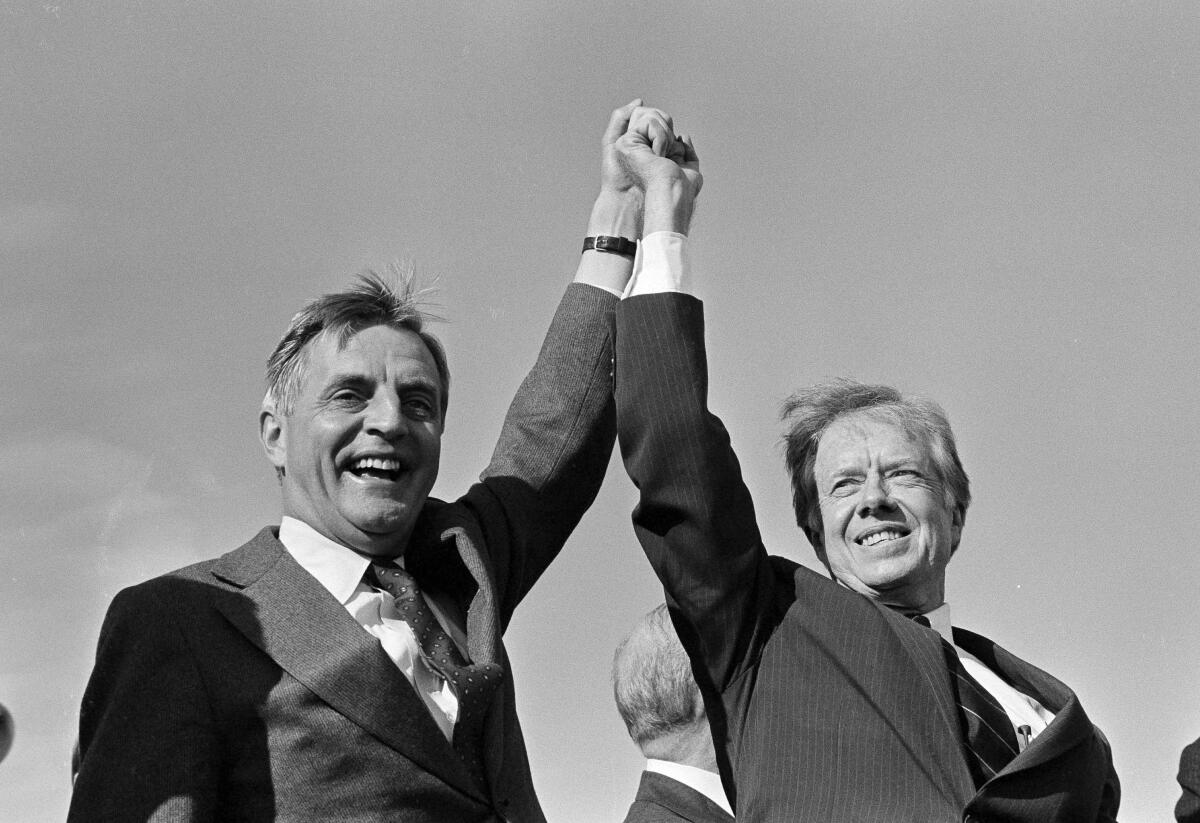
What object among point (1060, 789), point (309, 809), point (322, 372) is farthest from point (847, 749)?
point (322, 372)

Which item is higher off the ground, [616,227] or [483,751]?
[616,227]

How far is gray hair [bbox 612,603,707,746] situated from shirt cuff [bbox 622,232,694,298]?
67.7 inches

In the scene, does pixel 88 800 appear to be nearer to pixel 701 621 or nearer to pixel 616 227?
pixel 701 621

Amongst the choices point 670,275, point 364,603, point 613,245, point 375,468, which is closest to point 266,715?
point 364,603

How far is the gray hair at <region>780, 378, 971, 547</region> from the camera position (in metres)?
4.86

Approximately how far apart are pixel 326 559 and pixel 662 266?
1.07 metres

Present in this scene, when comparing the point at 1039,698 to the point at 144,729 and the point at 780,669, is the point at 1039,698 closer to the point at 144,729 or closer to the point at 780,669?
the point at 780,669

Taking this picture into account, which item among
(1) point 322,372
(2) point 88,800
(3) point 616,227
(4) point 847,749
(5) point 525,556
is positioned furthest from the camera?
(3) point 616,227

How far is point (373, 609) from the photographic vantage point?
3.94 m

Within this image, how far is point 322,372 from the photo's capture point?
4152 millimetres

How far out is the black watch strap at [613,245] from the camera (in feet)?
15.5

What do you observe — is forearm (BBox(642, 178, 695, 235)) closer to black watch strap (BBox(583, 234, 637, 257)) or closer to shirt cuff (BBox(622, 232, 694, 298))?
shirt cuff (BBox(622, 232, 694, 298))

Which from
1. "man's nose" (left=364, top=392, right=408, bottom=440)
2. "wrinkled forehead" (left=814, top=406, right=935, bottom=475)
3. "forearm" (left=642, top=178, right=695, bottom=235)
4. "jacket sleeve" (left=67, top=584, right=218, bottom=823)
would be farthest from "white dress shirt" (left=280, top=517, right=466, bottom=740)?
"wrinkled forehead" (left=814, top=406, right=935, bottom=475)

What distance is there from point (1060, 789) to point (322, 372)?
202 cm
